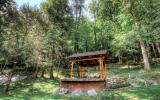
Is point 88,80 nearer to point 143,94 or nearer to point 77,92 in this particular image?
point 77,92

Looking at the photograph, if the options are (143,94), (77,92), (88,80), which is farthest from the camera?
(88,80)

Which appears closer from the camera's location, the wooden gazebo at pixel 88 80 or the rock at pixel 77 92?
the rock at pixel 77 92

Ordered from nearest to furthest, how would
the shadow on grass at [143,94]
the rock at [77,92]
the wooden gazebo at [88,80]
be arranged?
the shadow on grass at [143,94]
the rock at [77,92]
the wooden gazebo at [88,80]

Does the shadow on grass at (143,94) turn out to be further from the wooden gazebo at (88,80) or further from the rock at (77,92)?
the rock at (77,92)

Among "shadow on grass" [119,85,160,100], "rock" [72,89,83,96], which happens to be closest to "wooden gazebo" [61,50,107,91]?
"rock" [72,89,83,96]

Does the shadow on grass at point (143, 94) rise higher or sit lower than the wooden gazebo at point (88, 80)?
lower

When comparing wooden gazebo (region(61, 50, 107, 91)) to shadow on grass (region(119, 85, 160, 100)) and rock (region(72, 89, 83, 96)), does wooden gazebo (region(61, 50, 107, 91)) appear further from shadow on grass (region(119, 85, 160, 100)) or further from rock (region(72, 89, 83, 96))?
shadow on grass (region(119, 85, 160, 100))

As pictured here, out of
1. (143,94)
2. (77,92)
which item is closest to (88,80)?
(77,92)

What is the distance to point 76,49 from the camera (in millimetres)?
35031

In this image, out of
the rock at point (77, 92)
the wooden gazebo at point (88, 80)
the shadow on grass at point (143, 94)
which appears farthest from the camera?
the wooden gazebo at point (88, 80)

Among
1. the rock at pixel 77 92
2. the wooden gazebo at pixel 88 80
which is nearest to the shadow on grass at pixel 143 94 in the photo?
the wooden gazebo at pixel 88 80

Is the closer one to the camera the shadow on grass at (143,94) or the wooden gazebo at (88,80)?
the shadow on grass at (143,94)

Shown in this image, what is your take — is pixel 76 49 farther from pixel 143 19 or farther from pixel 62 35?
pixel 143 19

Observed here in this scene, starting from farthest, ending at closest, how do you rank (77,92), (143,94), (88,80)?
1. (88,80)
2. (77,92)
3. (143,94)
